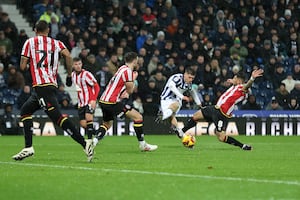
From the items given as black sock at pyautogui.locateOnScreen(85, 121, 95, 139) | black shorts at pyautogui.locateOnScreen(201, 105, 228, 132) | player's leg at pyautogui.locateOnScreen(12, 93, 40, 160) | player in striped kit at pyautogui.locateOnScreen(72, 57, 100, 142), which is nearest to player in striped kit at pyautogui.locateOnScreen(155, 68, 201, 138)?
black shorts at pyautogui.locateOnScreen(201, 105, 228, 132)

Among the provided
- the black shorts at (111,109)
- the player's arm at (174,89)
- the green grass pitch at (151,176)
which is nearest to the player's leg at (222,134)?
the player's arm at (174,89)

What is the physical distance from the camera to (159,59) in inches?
1164

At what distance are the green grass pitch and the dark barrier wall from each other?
10487 millimetres

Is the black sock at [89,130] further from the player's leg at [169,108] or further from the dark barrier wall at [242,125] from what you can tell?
the dark barrier wall at [242,125]

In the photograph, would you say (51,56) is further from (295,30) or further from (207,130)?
(295,30)

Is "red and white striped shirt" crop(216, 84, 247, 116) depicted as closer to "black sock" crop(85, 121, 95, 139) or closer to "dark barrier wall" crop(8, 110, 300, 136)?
"black sock" crop(85, 121, 95, 139)

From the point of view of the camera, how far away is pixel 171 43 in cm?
3000

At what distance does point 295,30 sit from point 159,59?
6.59 m

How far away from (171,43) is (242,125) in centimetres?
411

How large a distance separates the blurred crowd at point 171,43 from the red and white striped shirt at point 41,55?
12574 millimetres

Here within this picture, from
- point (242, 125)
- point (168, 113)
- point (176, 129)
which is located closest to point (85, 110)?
point (168, 113)

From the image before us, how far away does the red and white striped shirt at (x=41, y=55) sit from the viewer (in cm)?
1400

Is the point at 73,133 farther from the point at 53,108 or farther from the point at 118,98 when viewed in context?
the point at 118,98

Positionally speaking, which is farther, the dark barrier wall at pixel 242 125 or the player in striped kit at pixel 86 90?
the dark barrier wall at pixel 242 125
